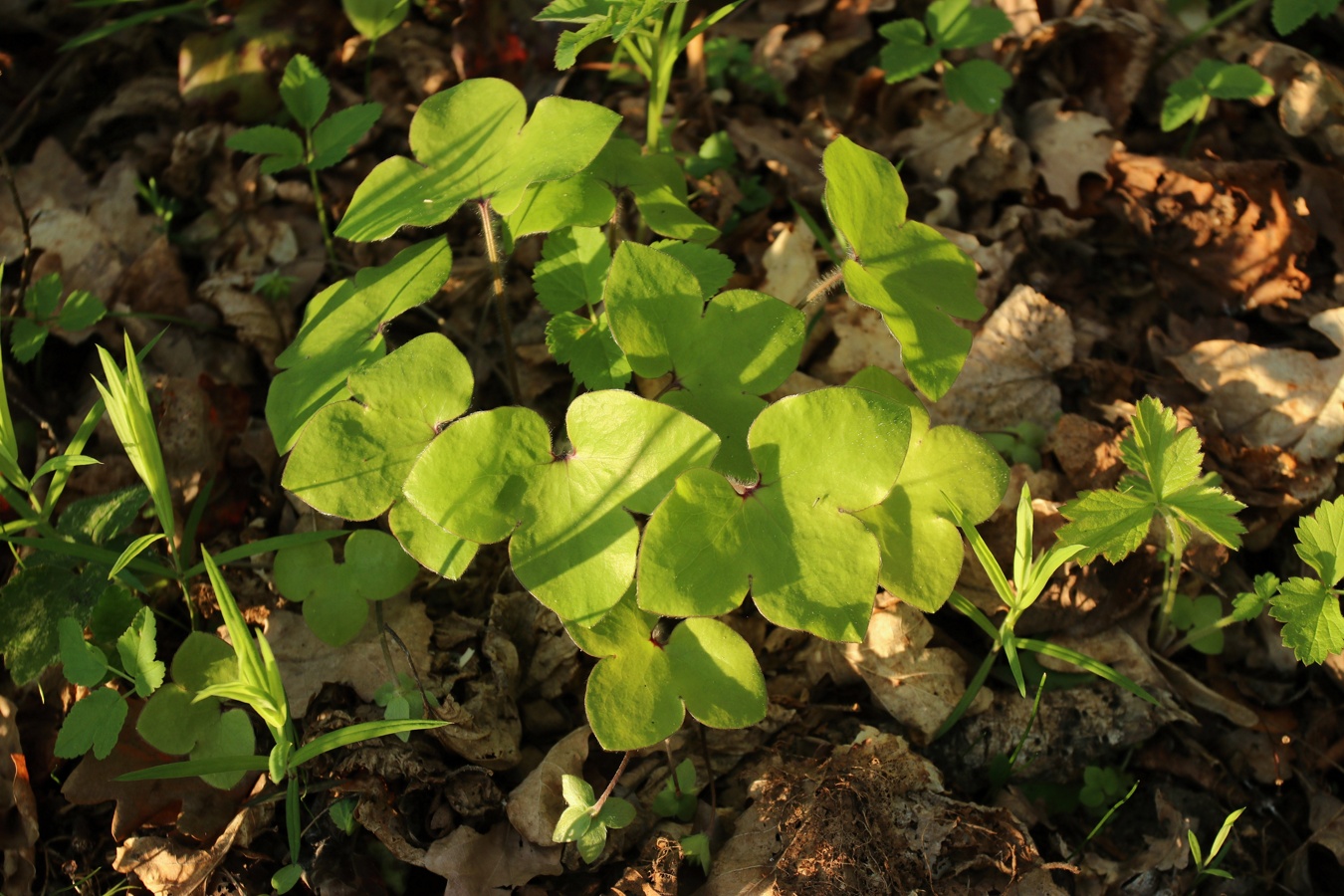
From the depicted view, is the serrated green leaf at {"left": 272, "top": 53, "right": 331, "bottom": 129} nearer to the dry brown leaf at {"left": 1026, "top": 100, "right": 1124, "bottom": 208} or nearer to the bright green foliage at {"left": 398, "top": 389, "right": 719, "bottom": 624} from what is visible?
the bright green foliage at {"left": 398, "top": 389, "right": 719, "bottom": 624}

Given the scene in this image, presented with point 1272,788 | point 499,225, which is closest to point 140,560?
point 499,225

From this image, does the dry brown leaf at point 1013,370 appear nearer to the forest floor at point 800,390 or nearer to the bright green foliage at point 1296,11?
the forest floor at point 800,390

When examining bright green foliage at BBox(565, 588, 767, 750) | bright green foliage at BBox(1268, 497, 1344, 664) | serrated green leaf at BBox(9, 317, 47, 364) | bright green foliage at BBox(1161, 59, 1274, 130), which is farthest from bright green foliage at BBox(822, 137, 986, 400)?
serrated green leaf at BBox(9, 317, 47, 364)

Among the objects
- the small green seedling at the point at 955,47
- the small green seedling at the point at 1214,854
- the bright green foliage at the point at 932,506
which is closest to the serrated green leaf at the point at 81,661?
the bright green foliage at the point at 932,506

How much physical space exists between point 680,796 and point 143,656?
110 centimetres

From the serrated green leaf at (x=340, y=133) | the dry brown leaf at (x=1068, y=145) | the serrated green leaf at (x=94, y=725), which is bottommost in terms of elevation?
the serrated green leaf at (x=94, y=725)

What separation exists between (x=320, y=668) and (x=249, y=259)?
4.35ft

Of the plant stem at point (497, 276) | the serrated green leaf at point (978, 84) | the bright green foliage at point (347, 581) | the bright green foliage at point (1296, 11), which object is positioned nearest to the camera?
the bright green foliage at point (347, 581)

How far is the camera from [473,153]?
83.0 inches

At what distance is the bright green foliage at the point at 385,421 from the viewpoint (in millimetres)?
1812

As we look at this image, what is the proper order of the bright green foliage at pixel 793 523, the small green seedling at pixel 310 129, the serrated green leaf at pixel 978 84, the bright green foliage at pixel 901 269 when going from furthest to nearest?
the serrated green leaf at pixel 978 84
the small green seedling at pixel 310 129
the bright green foliage at pixel 901 269
the bright green foliage at pixel 793 523

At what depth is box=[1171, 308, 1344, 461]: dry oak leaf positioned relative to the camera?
2.38m

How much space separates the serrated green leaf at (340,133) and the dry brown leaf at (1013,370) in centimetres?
169

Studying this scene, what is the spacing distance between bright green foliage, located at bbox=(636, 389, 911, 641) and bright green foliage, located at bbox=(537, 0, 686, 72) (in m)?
0.78
